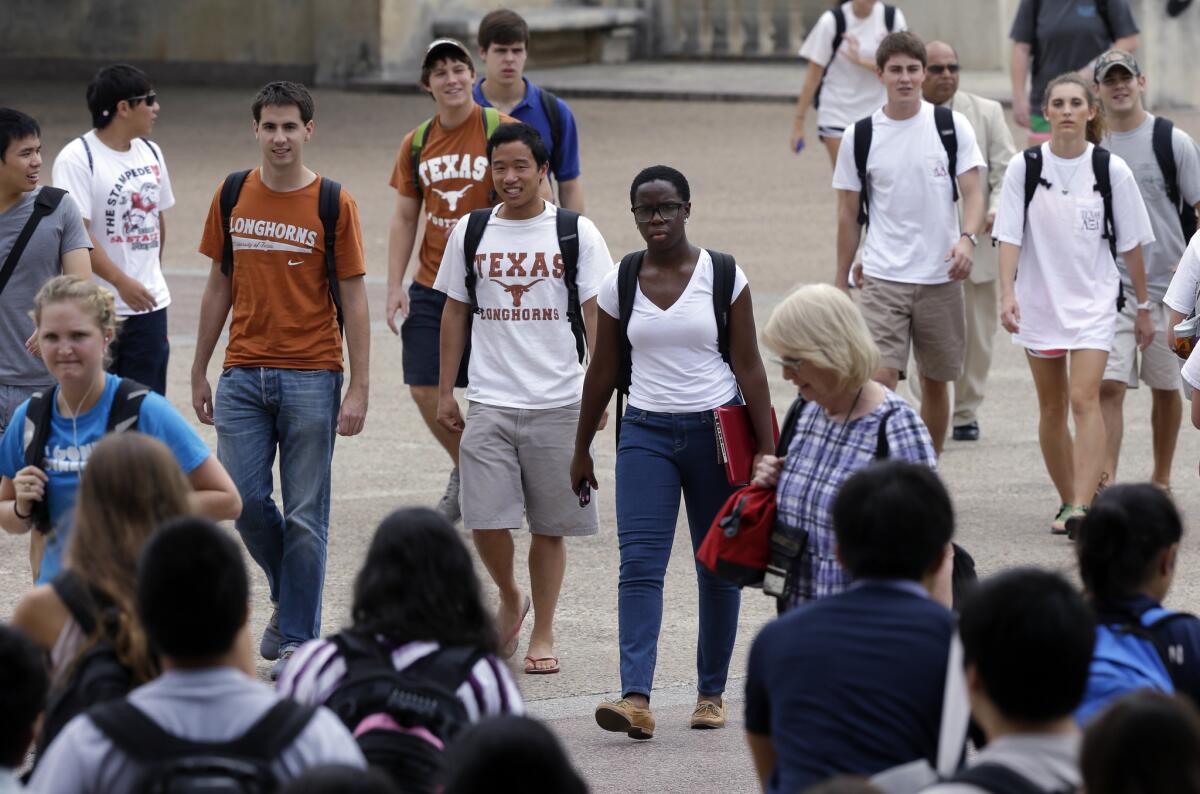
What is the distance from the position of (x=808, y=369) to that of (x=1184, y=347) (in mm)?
2761

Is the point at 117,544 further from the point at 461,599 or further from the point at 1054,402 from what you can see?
the point at 1054,402

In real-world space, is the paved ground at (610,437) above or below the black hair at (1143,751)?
below

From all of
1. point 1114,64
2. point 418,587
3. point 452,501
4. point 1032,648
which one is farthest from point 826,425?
point 1114,64

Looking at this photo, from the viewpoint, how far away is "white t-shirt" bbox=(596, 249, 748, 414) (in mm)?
6211

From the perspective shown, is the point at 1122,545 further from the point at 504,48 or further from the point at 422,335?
the point at 504,48

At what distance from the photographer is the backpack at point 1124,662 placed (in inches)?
143

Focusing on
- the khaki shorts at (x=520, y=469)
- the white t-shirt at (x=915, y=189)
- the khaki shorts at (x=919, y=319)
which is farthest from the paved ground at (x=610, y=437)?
the white t-shirt at (x=915, y=189)

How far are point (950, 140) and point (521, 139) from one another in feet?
9.25

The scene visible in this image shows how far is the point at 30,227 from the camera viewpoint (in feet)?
22.6

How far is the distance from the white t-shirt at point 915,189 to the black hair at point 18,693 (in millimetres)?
6330

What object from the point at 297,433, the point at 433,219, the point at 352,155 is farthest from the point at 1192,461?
the point at 352,155

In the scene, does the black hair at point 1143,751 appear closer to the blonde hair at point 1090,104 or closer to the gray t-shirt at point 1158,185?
the blonde hair at point 1090,104

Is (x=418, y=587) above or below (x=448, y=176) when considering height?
below

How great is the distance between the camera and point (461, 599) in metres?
3.63
